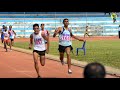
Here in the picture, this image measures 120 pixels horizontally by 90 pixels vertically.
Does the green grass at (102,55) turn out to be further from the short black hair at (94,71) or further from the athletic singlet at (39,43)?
the short black hair at (94,71)

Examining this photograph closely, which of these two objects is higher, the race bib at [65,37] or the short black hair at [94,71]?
the short black hair at [94,71]

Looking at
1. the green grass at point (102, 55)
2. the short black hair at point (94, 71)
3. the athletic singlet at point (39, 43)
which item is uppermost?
the short black hair at point (94, 71)

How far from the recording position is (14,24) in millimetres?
50875

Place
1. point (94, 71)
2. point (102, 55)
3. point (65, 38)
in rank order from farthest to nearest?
point (102, 55), point (65, 38), point (94, 71)

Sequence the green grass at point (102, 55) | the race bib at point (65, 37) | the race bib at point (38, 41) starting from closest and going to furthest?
the race bib at point (38, 41)
the race bib at point (65, 37)
the green grass at point (102, 55)

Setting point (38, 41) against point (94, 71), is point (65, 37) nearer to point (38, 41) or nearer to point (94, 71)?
point (38, 41)

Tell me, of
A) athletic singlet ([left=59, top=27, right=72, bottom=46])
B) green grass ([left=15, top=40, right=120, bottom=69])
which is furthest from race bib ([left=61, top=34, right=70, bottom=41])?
green grass ([left=15, top=40, right=120, bottom=69])

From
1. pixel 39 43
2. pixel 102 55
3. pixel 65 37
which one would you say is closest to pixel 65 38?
pixel 65 37

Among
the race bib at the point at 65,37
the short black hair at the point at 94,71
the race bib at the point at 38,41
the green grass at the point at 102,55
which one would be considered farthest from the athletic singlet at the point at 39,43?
the short black hair at the point at 94,71

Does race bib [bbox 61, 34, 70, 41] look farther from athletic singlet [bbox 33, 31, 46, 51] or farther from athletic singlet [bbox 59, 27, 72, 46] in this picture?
athletic singlet [bbox 33, 31, 46, 51]

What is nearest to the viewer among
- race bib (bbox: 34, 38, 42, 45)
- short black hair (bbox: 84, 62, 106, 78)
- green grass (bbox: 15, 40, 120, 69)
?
short black hair (bbox: 84, 62, 106, 78)

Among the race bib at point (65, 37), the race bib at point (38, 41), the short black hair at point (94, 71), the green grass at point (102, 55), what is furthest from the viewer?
the green grass at point (102, 55)
